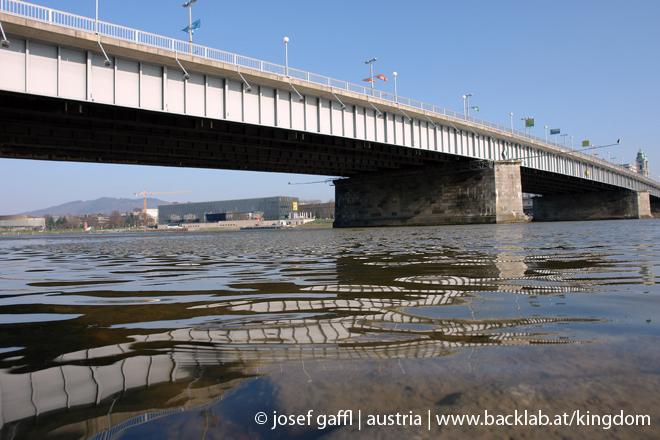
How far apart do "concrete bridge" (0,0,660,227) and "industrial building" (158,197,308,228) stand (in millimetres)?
94651

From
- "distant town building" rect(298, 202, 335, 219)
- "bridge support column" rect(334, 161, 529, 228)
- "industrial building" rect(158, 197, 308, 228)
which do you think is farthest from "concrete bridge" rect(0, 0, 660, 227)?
"distant town building" rect(298, 202, 335, 219)

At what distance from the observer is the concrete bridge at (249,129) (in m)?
17.9

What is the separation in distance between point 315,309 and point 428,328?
3.12 ft

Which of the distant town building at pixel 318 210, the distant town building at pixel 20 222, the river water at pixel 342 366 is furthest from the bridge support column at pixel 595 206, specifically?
the distant town building at pixel 20 222

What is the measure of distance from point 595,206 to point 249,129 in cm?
6986

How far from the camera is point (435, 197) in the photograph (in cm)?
4203

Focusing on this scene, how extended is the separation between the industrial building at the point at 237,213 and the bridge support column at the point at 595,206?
7941 centimetres

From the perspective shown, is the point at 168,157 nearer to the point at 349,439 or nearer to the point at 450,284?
the point at 450,284

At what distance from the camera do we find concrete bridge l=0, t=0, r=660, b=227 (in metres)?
17.9

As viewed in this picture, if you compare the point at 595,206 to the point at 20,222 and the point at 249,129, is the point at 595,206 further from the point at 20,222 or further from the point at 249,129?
the point at 20,222

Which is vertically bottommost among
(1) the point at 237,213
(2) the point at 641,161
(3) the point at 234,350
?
(3) the point at 234,350

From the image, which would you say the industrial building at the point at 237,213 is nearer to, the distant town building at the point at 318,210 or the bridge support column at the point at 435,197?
the distant town building at the point at 318,210

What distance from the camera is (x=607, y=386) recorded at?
122cm

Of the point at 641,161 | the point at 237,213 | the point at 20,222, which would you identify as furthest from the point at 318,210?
the point at 641,161
